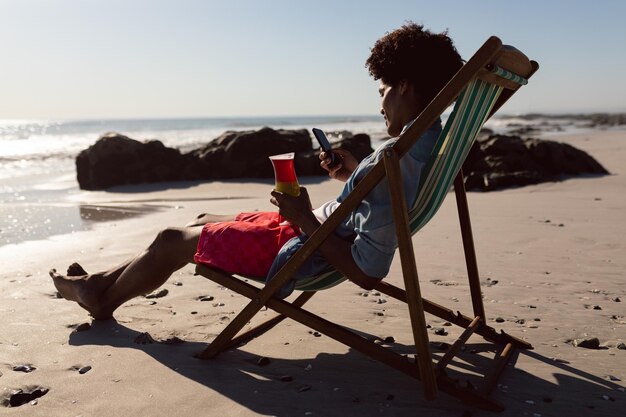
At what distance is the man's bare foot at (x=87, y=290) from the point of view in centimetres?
409

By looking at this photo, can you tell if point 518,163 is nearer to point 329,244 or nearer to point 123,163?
point 123,163

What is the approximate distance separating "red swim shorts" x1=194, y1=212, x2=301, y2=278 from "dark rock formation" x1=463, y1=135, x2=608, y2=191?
8.35m

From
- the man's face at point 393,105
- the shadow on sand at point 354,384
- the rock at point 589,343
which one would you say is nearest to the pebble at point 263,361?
the shadow on sand at point 354,384

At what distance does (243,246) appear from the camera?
3438 mm

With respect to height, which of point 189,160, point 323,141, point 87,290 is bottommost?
point 87,290

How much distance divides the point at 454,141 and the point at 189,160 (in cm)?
1170

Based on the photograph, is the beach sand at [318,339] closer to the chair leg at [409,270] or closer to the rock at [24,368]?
the rock at [24,368]

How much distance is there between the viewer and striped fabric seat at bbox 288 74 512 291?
289 cm

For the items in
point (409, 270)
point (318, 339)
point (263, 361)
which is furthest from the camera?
Result: point (318, 339)

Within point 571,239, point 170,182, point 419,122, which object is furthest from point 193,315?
point 170,182

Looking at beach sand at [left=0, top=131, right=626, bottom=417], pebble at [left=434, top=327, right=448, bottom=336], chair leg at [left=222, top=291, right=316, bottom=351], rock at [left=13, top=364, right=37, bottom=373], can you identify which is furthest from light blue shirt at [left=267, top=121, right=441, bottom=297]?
rock at [left=13, top=364, right=37, bottom=373]

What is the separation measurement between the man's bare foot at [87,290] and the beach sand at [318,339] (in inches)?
4.6

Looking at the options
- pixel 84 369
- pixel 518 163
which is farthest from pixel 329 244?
pixel 518 163

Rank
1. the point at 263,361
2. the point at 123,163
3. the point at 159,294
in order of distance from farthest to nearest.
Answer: the point at 123,163, the point at 159,294, the point at 263,361
